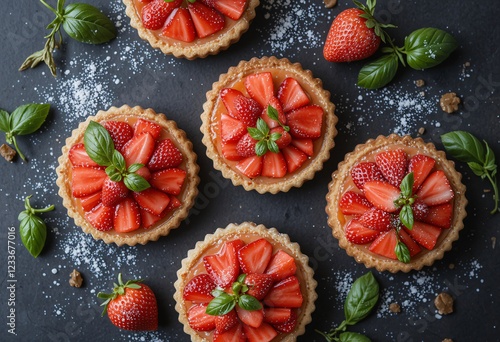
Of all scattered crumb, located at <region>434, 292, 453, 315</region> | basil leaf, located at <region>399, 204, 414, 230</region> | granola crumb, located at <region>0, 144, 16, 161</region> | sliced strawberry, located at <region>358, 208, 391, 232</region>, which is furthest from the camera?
granola crumb, located at <region>0, 144, 16, 161</region>

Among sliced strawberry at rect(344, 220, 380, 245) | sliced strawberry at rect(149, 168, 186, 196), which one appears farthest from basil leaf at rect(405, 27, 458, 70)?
sliced strawberry at rect(149, 168, 186, 196)

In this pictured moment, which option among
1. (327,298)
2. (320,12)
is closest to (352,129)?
(320,12)

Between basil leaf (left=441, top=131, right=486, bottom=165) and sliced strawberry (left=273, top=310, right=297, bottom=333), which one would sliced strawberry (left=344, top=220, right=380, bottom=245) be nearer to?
sliced strawberry (left=273, top=310, right=297, bottom=333)

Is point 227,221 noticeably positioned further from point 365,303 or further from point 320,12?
point 320,12

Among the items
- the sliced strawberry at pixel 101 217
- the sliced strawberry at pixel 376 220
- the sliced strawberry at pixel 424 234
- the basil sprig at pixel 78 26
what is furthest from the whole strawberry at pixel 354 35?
the sliced strawberry at pixel 101 217

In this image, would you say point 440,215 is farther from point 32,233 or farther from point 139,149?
point 32,233

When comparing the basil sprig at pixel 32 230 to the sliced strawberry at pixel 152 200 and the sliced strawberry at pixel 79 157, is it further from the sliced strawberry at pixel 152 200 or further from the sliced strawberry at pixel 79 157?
the sliced strawberry at pixel 152 200
